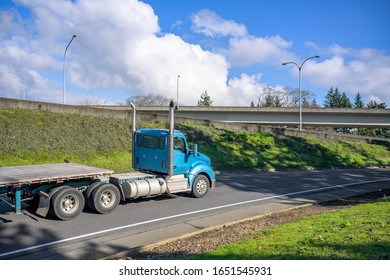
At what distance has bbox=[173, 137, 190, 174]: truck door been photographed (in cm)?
1143

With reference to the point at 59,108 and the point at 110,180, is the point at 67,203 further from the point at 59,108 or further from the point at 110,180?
the point at 59,108

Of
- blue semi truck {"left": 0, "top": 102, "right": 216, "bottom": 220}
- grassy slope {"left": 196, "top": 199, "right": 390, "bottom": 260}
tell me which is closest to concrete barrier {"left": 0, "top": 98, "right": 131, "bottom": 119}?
blue semi truck {"left": 0, "top": 102, "right": 216, "bottom": 220}

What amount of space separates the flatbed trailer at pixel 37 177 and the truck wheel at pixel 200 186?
3376 millimetres

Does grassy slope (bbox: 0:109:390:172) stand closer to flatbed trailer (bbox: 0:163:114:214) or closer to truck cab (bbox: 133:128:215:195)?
truck cab (bbox: 133:128:215:195)

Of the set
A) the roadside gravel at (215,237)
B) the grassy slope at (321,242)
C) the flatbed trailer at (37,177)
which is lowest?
the roadside gravel at (215,237)

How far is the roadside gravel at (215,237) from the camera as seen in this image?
21.2 ft

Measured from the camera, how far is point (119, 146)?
2194 cm

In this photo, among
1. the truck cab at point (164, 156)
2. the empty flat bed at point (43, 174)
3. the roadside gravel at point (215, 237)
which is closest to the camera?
the roadside gravel at point (215, 237)

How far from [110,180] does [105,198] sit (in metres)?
0.80

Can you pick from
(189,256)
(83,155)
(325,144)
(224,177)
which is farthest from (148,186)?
(325,144)

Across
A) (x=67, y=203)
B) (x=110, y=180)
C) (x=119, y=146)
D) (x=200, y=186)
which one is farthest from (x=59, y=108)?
(x=67, y=203)

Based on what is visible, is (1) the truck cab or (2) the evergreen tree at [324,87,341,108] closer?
(1) the truck cab

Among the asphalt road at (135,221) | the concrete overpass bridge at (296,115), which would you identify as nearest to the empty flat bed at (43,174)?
the asphalt road at (135,221)

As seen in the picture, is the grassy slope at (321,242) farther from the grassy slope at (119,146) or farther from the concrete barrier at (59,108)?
the concrete barrier at (59,108)
